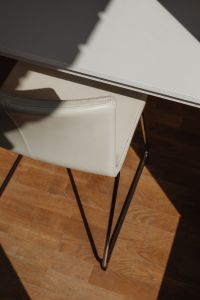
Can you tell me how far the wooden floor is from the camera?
151 cm

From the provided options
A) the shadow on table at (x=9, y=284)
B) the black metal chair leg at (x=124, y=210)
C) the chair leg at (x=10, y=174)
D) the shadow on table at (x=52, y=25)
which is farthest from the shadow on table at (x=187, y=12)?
the shadow on table at (x=9, y=284)

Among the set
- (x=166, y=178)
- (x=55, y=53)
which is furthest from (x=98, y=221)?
(x=55, y=53)

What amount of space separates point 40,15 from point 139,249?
881 mm

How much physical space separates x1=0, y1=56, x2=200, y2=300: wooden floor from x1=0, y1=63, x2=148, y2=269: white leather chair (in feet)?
0.26

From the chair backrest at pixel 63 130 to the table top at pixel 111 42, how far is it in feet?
0.51

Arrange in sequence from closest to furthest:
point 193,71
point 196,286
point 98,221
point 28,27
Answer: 1. point 193,71
2. point 28,27
3. point 196,286
4. point 98,221

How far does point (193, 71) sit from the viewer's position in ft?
3.39

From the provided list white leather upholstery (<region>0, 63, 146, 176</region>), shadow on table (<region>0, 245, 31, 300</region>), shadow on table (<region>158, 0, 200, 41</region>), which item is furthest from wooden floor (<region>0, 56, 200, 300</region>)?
shadow on table (<region>158, 0, 200, 41</region>)

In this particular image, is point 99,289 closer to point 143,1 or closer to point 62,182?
point 62,182

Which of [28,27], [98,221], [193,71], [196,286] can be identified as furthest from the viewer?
[98,221]

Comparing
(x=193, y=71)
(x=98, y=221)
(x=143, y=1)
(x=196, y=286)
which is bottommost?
(x=196, y=286)

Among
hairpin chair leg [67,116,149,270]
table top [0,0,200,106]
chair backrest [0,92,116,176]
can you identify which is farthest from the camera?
hairpin chair leg [67,116,149,270]

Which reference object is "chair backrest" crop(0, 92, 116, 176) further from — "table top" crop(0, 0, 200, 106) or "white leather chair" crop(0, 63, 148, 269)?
"table top" crop(0, 0, 200, 106)

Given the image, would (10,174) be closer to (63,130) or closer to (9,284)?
(9,284)
